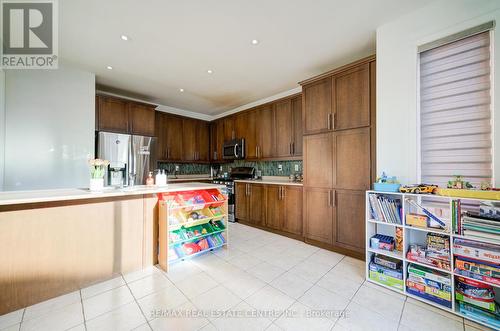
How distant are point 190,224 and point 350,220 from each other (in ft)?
7.15

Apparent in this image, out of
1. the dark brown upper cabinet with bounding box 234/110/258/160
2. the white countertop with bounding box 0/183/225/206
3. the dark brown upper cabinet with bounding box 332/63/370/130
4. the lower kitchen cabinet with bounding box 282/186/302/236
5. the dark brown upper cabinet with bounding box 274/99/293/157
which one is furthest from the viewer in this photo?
the dark brown upper cabinet with bounding box 234/110/258/160

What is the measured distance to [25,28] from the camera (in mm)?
2203

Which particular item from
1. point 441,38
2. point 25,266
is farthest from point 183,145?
point 441,38

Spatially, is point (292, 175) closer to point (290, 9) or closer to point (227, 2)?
point (290, 9)

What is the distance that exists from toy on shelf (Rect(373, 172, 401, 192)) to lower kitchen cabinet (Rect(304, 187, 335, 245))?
0.72 meters

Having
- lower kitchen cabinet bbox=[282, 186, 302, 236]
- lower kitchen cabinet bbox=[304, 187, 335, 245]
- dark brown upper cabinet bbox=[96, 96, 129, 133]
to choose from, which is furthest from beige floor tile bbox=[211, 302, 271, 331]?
dark brown upper cabinet bbox=[96, 96, 129, 133]

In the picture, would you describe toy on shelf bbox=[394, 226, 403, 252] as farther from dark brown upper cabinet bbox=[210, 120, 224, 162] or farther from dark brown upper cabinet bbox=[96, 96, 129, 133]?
dark brown upper cabinet bbox=[96, 96, 129, 133]

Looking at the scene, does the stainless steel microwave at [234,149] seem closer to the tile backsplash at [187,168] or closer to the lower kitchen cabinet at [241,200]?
the lower kitchen cabinet at [241,200]

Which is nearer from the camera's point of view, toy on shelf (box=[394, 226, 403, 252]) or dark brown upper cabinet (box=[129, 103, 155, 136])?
toy on shelf (box=[394, 226, 403, 252])

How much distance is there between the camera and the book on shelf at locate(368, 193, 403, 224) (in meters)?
1.99

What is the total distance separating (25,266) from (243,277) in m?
2.03

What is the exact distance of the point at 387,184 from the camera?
2.03m

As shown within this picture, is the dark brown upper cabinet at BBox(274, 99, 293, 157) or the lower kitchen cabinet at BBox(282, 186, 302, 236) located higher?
the dark brown upper cabinet at BBox(274, 99, 293, 157)

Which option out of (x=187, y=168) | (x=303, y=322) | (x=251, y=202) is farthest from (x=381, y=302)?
(x=187, y=168)
